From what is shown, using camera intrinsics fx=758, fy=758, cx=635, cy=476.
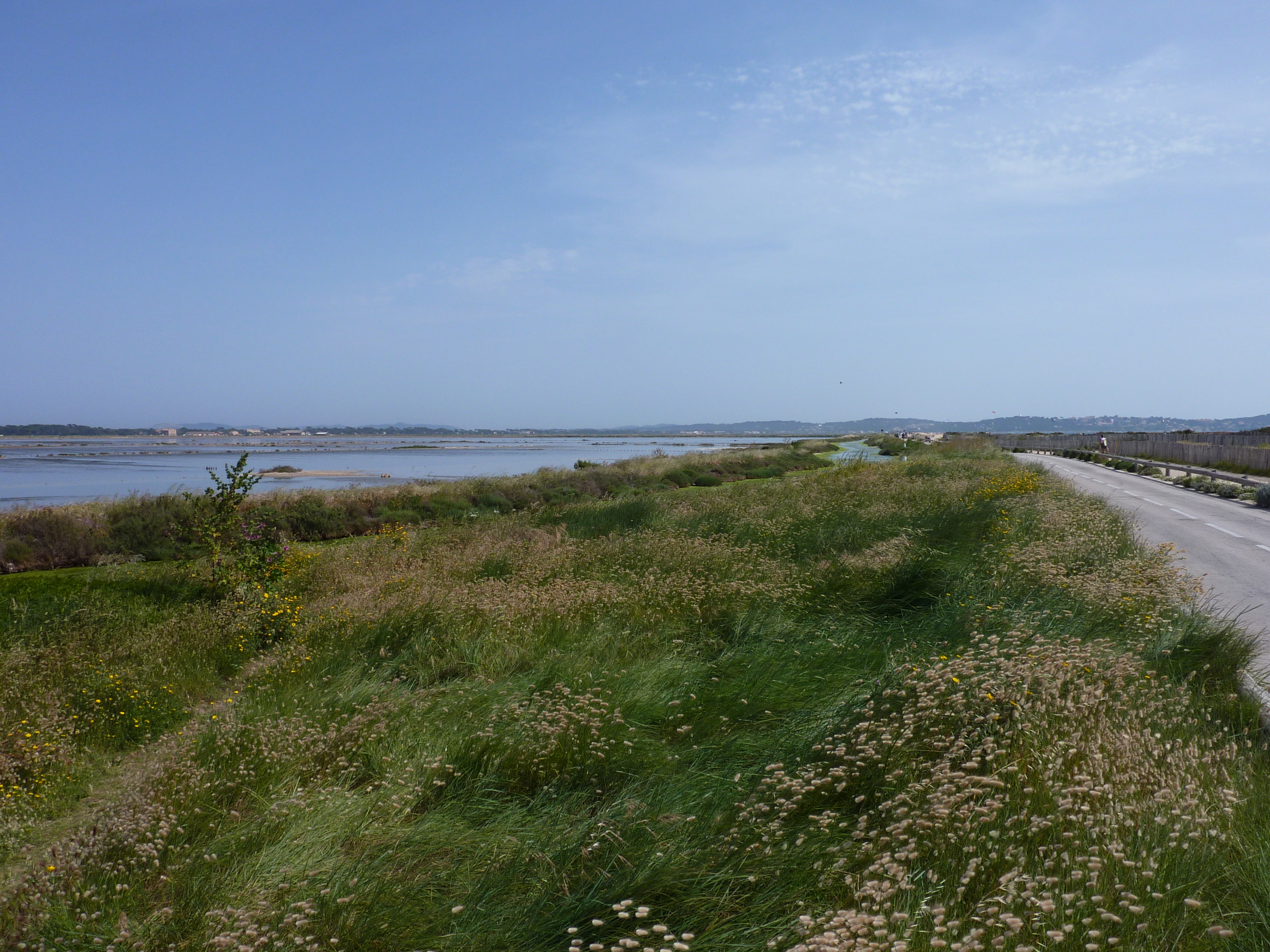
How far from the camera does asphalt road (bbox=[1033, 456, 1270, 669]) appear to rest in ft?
32.8

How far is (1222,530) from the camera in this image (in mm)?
18328

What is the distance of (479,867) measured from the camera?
158 inches

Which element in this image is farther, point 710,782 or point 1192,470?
point 1192,470

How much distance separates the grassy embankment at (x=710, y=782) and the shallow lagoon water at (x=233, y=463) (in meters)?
24.7

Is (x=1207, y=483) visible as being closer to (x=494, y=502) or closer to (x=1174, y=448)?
(x=1174, y=448)

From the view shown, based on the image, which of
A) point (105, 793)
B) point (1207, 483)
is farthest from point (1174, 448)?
point (105, 793)

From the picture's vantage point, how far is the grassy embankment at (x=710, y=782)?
3.20 metres

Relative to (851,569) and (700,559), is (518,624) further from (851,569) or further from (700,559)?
(851,569)

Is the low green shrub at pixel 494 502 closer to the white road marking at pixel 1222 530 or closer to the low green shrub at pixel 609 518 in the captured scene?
the low green shrub at pixel 609 518

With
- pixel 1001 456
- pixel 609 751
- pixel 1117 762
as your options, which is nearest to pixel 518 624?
pixel 609 751

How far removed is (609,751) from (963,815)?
8.06ft

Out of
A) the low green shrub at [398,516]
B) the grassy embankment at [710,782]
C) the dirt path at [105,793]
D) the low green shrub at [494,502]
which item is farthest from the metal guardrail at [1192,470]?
the dirt path at [105,793]

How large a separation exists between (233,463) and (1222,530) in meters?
76.5

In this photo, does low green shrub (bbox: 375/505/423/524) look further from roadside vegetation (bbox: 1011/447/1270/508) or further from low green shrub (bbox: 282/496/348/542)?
roadside vegetation (bbox: 1011/447/1270/508)
